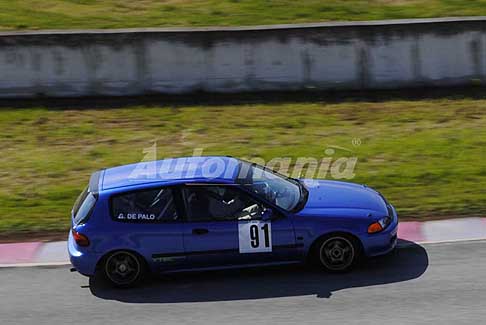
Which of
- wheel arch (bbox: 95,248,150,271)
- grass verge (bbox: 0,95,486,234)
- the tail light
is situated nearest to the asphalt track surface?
wheel arch (bbox: 95,248,150,271)

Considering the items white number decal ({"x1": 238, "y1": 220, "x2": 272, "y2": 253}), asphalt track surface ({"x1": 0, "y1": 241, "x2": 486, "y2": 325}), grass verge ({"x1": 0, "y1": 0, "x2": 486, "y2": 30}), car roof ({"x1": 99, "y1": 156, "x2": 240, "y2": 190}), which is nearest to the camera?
asphalt track surface ({"x1": 0, "y1": 241, "x2": 486, "y2": 325})

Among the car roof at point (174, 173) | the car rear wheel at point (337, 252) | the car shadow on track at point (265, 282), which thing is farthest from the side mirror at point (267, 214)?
the car shadow on track at point (265, 282)

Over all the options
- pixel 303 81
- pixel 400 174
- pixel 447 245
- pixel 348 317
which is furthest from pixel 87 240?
pixel 303 81

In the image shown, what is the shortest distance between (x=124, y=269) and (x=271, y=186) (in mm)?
2240

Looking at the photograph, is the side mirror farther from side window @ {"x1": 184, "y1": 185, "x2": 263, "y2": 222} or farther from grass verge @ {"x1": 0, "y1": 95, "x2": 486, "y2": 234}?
grass verge @ {"x1": 0, "y1": 95, "x2": 486, "y2": 234}

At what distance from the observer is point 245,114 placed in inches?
700

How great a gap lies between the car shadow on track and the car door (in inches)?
12.6

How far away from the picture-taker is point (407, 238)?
11969 millimetres

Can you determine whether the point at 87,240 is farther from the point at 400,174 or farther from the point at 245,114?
the point at 245,114

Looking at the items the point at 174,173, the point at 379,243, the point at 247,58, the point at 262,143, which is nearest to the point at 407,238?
the point at 379,243

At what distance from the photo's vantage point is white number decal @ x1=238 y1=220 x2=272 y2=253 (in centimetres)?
1062

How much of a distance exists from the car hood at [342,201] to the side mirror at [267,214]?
0.38 metres

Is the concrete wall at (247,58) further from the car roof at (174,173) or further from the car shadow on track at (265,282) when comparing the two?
the car shadow on track at (265,282)

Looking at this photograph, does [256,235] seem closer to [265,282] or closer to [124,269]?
[265,282]
